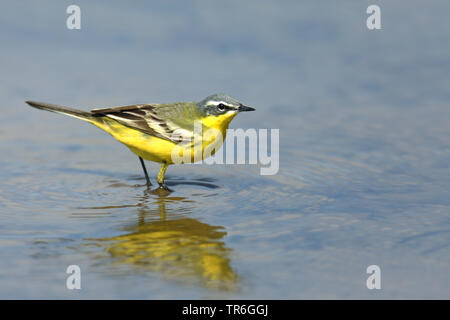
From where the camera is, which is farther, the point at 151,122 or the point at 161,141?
the point at 151,122

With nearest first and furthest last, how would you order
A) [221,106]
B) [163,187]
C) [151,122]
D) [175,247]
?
1. [175,247]
2. [163,187]
3. [151,122]
4. [221,106]

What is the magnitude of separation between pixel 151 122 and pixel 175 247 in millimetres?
2976

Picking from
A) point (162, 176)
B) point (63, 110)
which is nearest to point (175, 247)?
point (162, 176)

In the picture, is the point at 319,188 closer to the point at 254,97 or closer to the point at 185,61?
the point at 254,97

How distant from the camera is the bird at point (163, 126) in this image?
9688mm

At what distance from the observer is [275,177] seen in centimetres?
973

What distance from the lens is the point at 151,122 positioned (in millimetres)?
9797

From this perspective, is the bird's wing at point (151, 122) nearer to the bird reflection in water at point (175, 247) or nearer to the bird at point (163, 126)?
the bird at point (163, 126)

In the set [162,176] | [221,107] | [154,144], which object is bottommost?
[162,176]

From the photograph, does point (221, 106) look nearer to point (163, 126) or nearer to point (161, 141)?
point (163, 126)

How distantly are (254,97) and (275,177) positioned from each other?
339 cm

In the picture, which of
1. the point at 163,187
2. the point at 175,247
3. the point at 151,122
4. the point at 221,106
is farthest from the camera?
the point at 221,106
